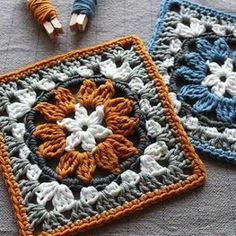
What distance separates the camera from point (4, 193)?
0.70 meters

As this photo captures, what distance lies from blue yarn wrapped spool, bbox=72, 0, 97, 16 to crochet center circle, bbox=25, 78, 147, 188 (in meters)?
0.16

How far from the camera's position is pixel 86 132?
75 cm

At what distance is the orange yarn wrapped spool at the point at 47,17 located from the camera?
0.86m

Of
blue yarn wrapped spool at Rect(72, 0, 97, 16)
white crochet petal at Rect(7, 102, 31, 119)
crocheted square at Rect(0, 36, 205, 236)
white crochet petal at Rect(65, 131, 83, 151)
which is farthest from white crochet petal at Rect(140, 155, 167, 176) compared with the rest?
blue yarn wrapped spool at Rect(72, 0, 97, 16)

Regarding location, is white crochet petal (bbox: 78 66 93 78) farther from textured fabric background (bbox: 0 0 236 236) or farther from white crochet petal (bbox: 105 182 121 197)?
white crochet petal (bbox: 105 182 121 197)

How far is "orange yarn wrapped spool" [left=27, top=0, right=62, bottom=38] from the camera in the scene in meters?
0.86

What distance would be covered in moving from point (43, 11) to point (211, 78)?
0.34 meters

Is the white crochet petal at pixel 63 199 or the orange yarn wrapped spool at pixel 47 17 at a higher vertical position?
the orange yarn wrapped spool at pixel 47 17

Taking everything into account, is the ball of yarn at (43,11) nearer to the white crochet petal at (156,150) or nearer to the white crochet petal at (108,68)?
the white crochet petal at (108,68)

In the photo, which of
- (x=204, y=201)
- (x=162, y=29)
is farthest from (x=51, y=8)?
(x=204, y=201)

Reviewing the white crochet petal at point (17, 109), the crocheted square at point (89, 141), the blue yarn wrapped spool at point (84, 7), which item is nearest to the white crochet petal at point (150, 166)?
the crocheted square at point (89, 141)

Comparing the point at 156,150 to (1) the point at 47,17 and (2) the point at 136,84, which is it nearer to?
(2) the point at 136,84

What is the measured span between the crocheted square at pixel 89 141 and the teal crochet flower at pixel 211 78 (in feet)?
0.19

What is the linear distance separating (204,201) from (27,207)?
0.90 ft
